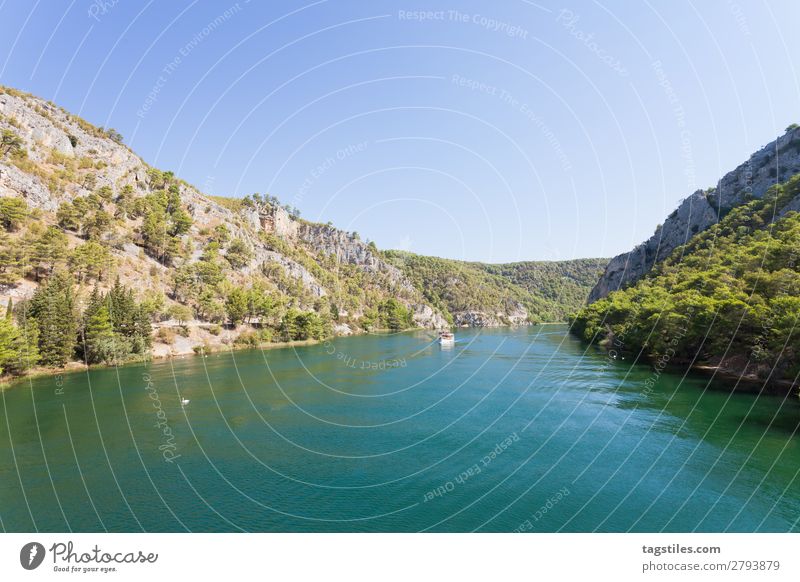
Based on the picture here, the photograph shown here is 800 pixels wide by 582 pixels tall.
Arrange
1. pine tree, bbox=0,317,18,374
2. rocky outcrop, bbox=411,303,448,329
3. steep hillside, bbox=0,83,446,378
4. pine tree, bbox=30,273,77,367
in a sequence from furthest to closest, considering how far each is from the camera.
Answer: rocky outcrop, bbox=411,303,448,329 < steep hillside, bbox=0,83,446,378 < pine tree, bbox=30,273,77,367 < pine tree, bbox=0,317,18,374

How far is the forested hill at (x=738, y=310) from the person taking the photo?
3578cm

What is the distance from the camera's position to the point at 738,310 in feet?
126

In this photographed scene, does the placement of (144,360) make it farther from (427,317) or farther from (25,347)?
(427,317)

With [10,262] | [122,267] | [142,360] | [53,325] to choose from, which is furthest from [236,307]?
[53,325]

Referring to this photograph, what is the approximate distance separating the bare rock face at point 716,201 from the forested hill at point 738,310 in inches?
581

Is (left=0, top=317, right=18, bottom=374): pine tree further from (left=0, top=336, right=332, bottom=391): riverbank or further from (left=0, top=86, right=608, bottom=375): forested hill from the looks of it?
(left=0, top=336, right=332, bottom=391): riverbank

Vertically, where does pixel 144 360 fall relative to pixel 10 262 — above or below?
below

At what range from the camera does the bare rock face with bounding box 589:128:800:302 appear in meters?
88.5

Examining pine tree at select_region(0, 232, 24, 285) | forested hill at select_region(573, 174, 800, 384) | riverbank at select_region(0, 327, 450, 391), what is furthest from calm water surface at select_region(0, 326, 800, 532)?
pine tree at select_region(0, 232, 24, 285)

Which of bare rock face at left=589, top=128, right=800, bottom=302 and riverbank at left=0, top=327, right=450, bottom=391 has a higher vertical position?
bare rock face at left=589, top=128, right=800, bottom=302

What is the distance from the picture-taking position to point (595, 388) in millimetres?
41781
